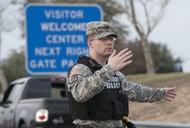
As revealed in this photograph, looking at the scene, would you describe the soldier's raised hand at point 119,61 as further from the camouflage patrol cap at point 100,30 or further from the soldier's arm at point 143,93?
the soldier's arm at point 143,93

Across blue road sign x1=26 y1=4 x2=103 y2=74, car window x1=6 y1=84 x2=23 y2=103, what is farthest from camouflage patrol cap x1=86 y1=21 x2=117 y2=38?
blue road sign x1=26 y1=4 x2=103 y2=74

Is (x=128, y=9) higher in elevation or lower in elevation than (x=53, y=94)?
higher

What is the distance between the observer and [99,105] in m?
5.50

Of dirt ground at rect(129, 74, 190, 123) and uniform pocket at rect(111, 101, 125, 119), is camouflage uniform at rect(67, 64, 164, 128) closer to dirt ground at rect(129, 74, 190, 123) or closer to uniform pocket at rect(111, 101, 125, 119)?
uniform pocket at rect(111, 101, 125, 119)

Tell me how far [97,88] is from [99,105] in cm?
37

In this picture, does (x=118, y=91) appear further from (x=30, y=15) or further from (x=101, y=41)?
(x=30, y=15)

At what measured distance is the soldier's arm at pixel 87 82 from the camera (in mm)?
5156

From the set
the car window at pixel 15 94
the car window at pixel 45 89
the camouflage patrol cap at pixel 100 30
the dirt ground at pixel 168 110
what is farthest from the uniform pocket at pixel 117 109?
the dirt ground at pixel 168 110

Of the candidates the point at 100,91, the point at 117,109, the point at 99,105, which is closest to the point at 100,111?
the point at 99,105

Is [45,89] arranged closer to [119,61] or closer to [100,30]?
[100,30]

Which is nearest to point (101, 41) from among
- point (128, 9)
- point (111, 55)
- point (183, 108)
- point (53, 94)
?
point (111, 55)

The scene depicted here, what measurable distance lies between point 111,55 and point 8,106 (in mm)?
8968

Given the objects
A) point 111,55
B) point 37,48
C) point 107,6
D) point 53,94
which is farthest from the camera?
point 107,6

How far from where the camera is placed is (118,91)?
5.68 m
